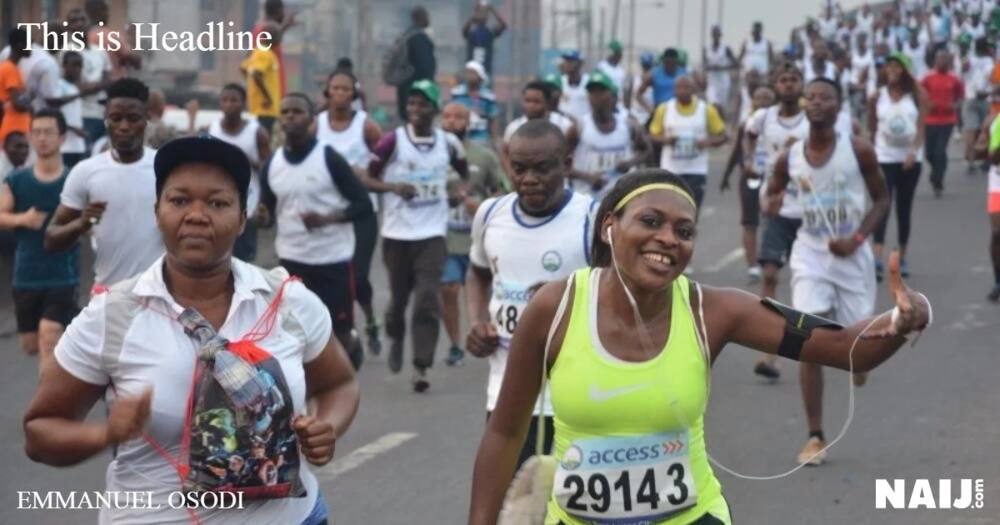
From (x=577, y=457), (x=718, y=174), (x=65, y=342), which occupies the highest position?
(x=65, y=342)

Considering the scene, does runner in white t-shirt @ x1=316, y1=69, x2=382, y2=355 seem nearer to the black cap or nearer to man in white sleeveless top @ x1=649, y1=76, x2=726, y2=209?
man in white sleeveless top @ x1=649, y1=76, x2=726, y2=209

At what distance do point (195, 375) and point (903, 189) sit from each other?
14.8 meters

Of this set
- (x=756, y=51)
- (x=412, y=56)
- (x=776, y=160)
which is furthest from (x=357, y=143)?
(x=756, y=51)

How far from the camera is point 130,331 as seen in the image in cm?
462

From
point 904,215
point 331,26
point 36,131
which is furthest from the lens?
point 331,26

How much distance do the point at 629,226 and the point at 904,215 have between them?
1367cm

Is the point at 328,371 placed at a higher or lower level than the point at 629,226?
lower

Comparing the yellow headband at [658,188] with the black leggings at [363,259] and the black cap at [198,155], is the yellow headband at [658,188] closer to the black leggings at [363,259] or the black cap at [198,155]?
the black cap at [198,155]

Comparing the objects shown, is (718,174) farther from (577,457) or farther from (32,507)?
(577,457)

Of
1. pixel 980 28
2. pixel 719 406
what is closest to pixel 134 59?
pixel 719 406

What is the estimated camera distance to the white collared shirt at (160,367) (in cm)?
457

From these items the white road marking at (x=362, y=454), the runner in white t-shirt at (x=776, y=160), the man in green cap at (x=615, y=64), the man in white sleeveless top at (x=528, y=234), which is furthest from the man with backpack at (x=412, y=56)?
the man in white sleeveless top at (x=528, y=234)

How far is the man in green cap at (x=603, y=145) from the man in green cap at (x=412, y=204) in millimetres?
2690

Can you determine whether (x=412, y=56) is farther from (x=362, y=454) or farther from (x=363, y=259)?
(x=362, y=454)
